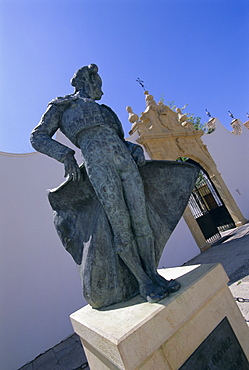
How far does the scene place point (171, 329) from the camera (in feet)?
3.44

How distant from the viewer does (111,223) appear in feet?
4.58

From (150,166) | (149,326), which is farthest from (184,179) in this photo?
(149,326)

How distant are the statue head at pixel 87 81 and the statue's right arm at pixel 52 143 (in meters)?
0.32

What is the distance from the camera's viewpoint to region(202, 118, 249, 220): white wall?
887cm

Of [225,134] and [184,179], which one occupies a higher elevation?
[225,134]

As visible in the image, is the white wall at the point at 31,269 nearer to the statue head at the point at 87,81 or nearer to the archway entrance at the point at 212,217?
the statue head at the point at 87,81

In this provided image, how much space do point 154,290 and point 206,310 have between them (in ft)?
1.12

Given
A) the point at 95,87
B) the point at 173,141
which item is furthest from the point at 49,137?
the point at 173,141

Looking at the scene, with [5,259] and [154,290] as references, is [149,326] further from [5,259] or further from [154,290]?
[5,259]

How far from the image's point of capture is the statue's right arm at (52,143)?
1.43 m

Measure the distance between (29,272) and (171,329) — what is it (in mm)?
3494

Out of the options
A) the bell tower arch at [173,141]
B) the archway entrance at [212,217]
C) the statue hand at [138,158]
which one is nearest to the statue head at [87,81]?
the statue hand at [138,158]

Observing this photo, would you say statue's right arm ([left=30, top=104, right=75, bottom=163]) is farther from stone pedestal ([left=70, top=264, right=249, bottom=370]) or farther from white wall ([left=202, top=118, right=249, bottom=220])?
white wall ([left=202, top=118, right=249, bottom=220])

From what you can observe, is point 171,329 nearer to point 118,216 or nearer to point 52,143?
point 118,216
